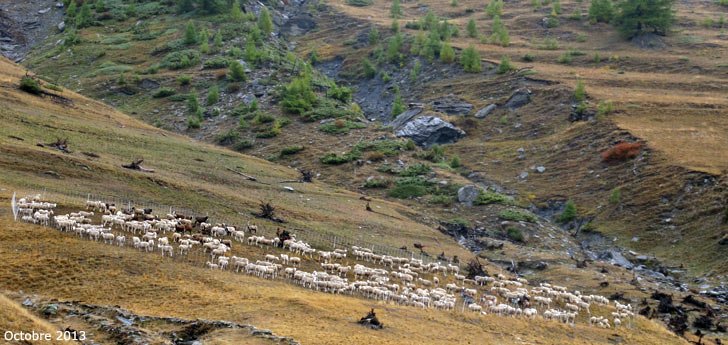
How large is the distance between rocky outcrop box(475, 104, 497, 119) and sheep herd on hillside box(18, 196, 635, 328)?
2615 inches

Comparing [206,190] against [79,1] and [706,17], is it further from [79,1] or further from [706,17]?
[706,17]

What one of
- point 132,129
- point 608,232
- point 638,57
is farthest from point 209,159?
point 638,57

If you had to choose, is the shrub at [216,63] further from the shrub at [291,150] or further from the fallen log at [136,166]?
the fallen log at [136,166]

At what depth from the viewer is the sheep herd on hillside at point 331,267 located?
38.4 m

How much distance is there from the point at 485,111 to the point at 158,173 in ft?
227

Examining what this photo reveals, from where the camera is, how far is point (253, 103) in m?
105

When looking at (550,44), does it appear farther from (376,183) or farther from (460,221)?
(460,221)

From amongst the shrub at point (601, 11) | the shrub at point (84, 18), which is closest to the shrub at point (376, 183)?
the shrub at point (84, 18)

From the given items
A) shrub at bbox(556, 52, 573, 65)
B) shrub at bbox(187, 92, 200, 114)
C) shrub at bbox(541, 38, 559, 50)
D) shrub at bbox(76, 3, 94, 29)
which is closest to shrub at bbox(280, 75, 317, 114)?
shrub at bbox(187, 92, 200, 114)

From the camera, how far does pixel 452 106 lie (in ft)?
385

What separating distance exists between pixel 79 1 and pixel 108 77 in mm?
51427

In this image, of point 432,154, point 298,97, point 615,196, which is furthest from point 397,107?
point 615,196

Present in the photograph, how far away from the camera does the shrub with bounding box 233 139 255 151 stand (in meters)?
95.0

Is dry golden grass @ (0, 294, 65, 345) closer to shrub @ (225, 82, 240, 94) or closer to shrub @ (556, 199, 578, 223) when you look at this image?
shrub @ (556, 199, 578, 223)
